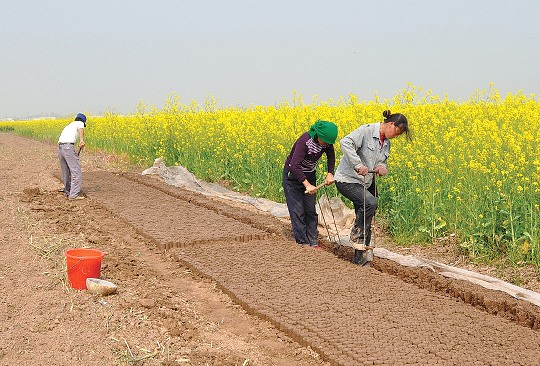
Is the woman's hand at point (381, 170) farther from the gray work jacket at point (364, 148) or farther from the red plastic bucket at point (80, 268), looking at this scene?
the red plastic bucket at point (80, 268)

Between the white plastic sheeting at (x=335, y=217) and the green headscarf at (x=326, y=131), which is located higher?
the green headscarf at (x=326, y=131)

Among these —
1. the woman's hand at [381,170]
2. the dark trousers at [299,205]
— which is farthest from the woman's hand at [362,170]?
the dark trousers at [299,205]

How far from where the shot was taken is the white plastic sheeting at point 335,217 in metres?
5.59

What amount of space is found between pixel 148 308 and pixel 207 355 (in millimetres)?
1068

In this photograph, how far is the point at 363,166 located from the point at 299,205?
1.31 metres

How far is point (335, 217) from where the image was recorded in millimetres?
8375

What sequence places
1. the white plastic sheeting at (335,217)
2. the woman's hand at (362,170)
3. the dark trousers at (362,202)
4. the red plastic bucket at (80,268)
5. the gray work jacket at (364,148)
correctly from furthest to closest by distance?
the dark trousers at (362,202) → the gray work jacket at (364,148) → the woman's hand at (362,170) → the white plastic sheeting at (335,217) → the red plastic bucket at (80,268)

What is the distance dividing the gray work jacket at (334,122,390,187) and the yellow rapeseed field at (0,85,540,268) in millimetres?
1325

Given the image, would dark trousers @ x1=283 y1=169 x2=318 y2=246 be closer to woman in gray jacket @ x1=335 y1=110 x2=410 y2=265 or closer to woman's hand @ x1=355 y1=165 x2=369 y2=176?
woman in gray jacket @ x1=335 y1=110 x2=410 y2=265

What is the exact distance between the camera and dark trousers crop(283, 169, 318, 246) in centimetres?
685

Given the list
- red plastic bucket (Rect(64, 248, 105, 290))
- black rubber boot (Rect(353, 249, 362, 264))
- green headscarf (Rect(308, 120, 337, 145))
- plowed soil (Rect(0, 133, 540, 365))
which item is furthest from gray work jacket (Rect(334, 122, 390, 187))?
red plastic bucket (Rect(64, 248, 105, 290))

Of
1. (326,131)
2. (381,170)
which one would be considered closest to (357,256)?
(381,170)

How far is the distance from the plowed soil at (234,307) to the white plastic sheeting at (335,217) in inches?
7.8

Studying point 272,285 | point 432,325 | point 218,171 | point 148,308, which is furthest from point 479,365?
point 218,171
